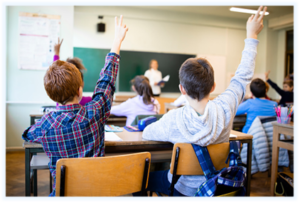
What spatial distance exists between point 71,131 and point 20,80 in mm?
3140

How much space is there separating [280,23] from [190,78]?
22.1ft

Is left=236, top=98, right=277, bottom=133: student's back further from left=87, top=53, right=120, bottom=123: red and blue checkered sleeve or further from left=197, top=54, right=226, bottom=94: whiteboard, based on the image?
left=197, top=54, right=226, bottom=94: whiteboard

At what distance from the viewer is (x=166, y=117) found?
1376 mm

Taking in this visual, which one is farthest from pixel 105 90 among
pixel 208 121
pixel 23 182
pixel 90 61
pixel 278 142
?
pixel 90 61

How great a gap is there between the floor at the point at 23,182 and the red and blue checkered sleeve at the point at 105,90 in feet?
5.20

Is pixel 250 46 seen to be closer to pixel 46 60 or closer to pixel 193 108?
pixel 193 108

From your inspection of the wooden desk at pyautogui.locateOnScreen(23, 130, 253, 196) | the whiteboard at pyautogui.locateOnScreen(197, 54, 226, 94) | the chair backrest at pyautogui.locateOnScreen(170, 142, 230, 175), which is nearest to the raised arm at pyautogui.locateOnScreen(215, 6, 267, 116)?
the chair backrest at pyautogui.locateOnScreen(170, 142, 230, 175)

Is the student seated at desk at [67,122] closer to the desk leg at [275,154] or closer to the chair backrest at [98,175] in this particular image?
the chair backrest at [98,175]

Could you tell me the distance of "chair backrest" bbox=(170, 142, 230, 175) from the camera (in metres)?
1.30

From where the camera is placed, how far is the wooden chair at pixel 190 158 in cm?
129

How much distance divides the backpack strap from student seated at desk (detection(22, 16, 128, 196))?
1.65 ft

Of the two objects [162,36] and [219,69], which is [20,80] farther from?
[219,69]

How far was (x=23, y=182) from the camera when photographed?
2740 millimetres

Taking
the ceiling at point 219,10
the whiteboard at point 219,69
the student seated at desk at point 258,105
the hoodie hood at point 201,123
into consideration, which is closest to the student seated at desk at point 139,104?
the student seated at desk at point 258,105
